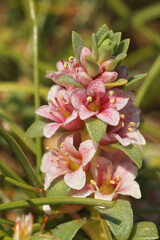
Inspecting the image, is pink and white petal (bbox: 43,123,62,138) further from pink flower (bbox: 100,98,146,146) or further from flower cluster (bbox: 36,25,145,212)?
pink flower (bbox: 100,98,146,146)

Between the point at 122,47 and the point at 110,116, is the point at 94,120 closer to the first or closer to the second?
the point at 110,116

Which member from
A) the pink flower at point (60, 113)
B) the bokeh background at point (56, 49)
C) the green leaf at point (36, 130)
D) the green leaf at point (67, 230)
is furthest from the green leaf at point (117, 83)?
the bokeh background at point (56, 49)

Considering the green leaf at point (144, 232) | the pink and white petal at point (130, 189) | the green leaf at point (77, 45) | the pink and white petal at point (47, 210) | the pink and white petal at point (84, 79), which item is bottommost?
the green leaf at point (144, 232)

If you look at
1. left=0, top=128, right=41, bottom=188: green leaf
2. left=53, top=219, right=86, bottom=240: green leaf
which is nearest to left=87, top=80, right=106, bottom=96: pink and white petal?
left=0, top=128, right=41, bottom=188: green leaf

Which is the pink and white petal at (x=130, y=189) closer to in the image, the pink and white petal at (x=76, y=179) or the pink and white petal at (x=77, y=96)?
the pink and white petal at (x=76, y=179)

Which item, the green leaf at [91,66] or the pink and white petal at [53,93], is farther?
the pink and white petal at [53,93]

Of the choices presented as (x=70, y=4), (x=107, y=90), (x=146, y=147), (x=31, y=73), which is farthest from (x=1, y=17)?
(x=107, y=90)

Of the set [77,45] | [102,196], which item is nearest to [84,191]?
[102,196]
